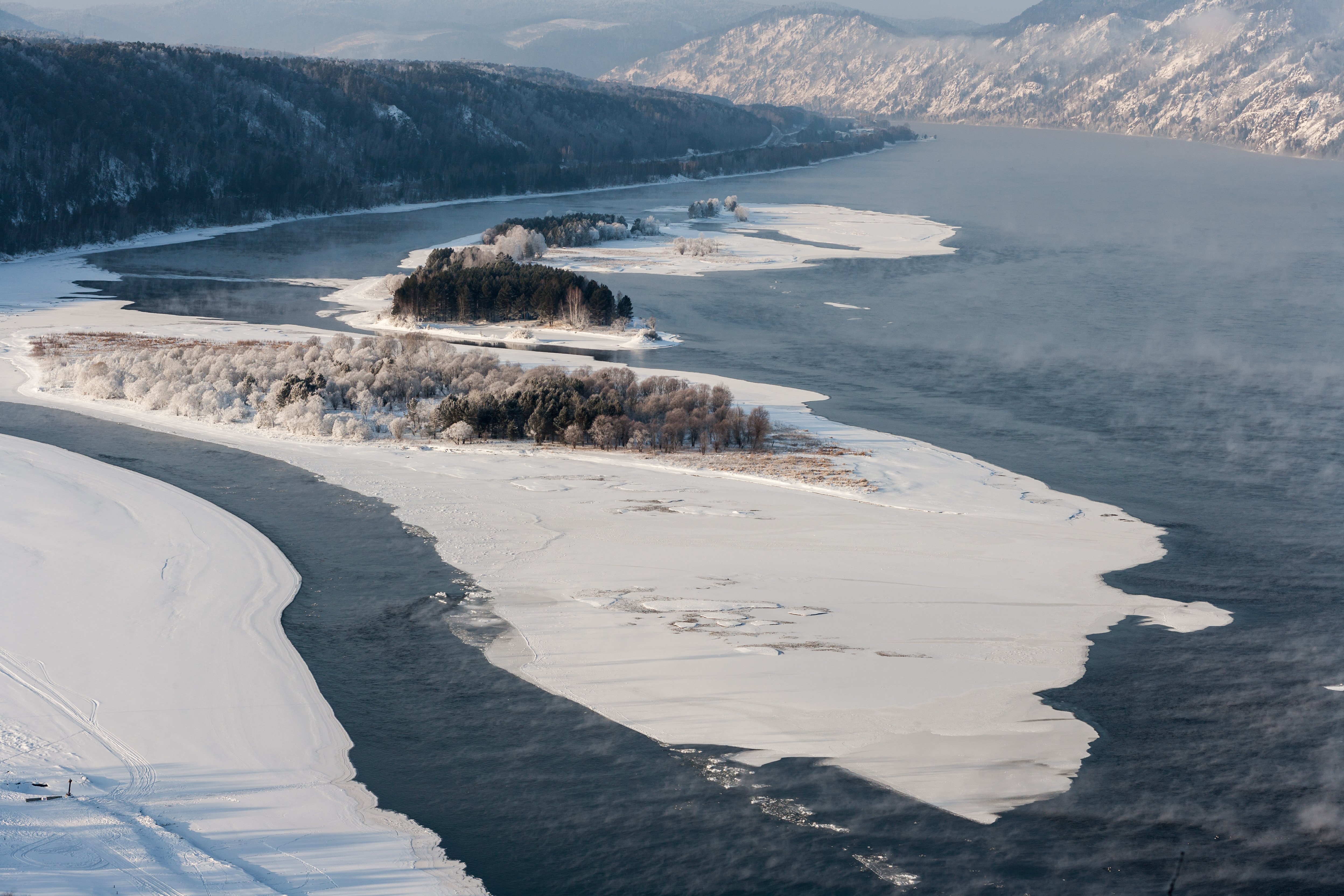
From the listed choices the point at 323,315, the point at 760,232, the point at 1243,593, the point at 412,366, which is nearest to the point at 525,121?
the point at 760,232

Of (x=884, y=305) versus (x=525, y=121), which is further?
(x=525, y=121)

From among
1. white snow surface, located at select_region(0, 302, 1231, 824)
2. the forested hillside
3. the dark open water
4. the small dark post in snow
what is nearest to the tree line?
the dark open water

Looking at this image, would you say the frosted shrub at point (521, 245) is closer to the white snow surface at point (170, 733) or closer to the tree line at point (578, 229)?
the tree line at point (578, 229)

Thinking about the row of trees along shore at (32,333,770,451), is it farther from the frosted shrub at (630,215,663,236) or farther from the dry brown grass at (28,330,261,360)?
the frosted shrub at (630,215,663,236)

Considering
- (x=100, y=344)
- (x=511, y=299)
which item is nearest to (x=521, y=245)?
(x=511, y=299)

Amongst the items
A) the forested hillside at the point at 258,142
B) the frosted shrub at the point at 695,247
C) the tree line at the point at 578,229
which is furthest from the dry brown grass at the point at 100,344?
the frosted shrub at the point at 695,247

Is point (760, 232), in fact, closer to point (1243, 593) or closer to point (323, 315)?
point (323, 315)
